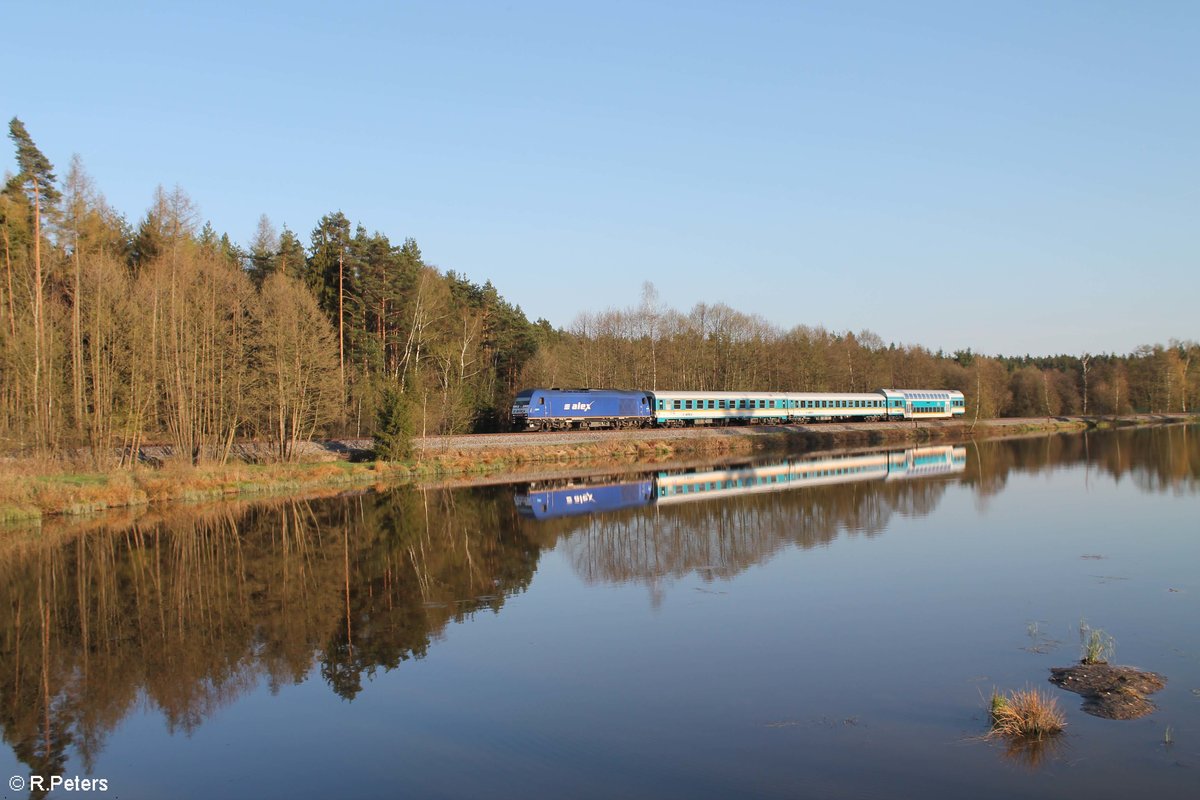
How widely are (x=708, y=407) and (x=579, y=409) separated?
12.0 metres

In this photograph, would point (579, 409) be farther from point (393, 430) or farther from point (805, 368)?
point (805, 368)

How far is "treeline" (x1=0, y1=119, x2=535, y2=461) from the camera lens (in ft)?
95.2

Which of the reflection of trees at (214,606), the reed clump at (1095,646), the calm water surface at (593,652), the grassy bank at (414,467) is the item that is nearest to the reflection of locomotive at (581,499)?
the reflection of trees at (214,606)

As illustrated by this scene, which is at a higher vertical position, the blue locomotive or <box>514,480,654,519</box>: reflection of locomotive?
the blue locomotive

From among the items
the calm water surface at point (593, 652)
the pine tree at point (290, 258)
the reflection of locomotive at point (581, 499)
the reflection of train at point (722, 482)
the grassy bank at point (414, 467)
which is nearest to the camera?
the calm water surface at point (593, 652)

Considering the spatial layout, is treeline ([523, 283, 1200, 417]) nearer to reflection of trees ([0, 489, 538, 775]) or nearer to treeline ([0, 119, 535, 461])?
treeline ([0, 119, 535, 461])

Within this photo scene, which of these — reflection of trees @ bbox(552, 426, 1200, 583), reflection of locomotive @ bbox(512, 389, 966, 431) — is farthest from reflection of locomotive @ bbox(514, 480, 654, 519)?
reflection of locomotive @ bbox(512, 389, 966, 431)

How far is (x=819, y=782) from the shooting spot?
305 inches

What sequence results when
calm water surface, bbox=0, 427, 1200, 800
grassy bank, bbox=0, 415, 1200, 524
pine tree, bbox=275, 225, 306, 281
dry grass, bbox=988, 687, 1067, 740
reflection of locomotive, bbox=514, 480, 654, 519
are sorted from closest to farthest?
calm water surface, bbox=0, 427, 1200, 800, dry grass, bbox=988, 687, 1067, 740, grassy bank, bbox=0, 415, 1200, 524, reflection of locomotive, bbox=514, 480, 654, 519, pine tree, bbox=275, 225, 306, 281

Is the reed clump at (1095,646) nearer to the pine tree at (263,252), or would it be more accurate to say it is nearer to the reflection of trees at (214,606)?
the reflection of trees at (214,606)

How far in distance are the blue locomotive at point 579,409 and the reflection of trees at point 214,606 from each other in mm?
22657

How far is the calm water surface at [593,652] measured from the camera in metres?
8.23

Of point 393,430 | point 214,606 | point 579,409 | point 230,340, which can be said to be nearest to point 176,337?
point 230,340

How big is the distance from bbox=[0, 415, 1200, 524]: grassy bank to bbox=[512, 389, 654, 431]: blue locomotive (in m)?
2.52
